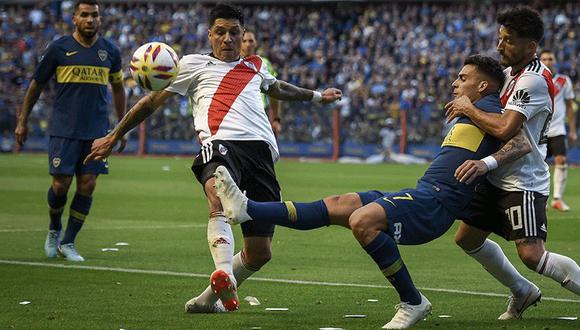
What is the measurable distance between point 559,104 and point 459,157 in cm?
1093

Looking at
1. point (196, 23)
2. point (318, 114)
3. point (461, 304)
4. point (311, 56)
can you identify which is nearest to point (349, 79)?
point (311, 56)

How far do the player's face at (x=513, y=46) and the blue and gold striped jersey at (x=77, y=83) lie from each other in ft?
17.2

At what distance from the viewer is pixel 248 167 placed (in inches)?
300

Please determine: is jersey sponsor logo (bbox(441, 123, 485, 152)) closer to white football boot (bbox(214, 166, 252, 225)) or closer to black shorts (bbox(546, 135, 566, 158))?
white football boot (bbox(214, 166, 252, 225))

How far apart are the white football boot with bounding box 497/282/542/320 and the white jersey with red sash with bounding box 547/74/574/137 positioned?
375 inches

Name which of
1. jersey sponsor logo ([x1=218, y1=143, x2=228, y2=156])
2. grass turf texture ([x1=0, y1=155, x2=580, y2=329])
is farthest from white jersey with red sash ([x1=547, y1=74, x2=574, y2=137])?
jersey sponsor logo ([x1=218, y1=143, x2=228, y2=156])

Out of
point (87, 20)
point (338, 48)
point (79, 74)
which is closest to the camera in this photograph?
point (87, 20)

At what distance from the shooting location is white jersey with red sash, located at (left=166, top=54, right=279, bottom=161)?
7699mm

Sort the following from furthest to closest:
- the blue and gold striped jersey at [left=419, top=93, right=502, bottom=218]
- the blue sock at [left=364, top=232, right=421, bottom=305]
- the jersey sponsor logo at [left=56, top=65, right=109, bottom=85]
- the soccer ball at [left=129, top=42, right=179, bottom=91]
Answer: the jersey sponsor logo at [left=56, top=65, right=109, bottom=85] < the soccer ball at [left=129, top=42, right=179, bottom=91] < the blue and gold striped jersey at [left=419, top=93, right=502, bottom=218] < the blue sock at [left=364, top=232, right=421, bottom=305]

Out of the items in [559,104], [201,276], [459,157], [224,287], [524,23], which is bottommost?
[201,276]

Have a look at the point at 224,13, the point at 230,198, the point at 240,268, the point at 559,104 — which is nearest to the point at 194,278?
the point at 240,268

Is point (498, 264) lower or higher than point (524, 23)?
lower

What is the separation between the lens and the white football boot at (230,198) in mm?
6762

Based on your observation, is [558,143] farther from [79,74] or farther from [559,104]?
[79,74]
